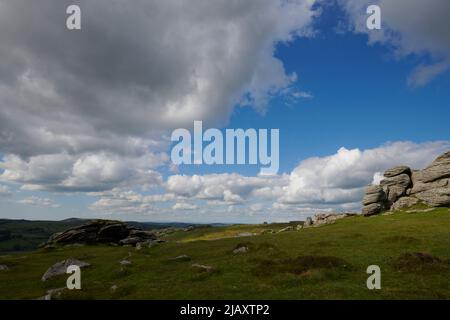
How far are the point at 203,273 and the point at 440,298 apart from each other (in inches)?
842

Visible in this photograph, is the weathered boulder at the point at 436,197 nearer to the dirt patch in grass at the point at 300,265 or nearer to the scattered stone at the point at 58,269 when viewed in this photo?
the dirt patch in grass at the point at 300,265

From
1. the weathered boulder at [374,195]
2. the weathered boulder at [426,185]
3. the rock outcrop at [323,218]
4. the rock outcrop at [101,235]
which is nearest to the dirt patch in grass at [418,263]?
the weathered boulder at [426,185]

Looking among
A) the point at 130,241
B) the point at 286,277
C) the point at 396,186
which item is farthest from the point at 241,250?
the point at 396,186

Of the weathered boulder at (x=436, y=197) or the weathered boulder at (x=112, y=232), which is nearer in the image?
the weathered boulder at (x=436, y=197)

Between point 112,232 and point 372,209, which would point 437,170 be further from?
point 112,232

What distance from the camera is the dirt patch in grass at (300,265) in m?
36.3

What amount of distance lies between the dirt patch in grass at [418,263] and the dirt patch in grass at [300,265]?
206 inches

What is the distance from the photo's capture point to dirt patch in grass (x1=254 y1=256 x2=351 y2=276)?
3634cm

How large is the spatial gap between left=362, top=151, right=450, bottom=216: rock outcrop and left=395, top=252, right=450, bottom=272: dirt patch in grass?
6918 centimetres

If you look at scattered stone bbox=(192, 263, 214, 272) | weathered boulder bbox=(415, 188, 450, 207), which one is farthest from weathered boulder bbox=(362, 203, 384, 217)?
scattered stone bbox=(192, 263, 214, 272)

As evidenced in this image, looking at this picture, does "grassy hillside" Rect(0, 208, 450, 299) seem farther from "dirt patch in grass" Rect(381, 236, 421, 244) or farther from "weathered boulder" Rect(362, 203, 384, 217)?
"weathered boulder" Rect(362, 203, 384, 217)

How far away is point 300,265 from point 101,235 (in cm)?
8590

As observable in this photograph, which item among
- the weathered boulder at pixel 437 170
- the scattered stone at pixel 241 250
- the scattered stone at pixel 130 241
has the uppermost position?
the weathered boulder at pixel 437 170
